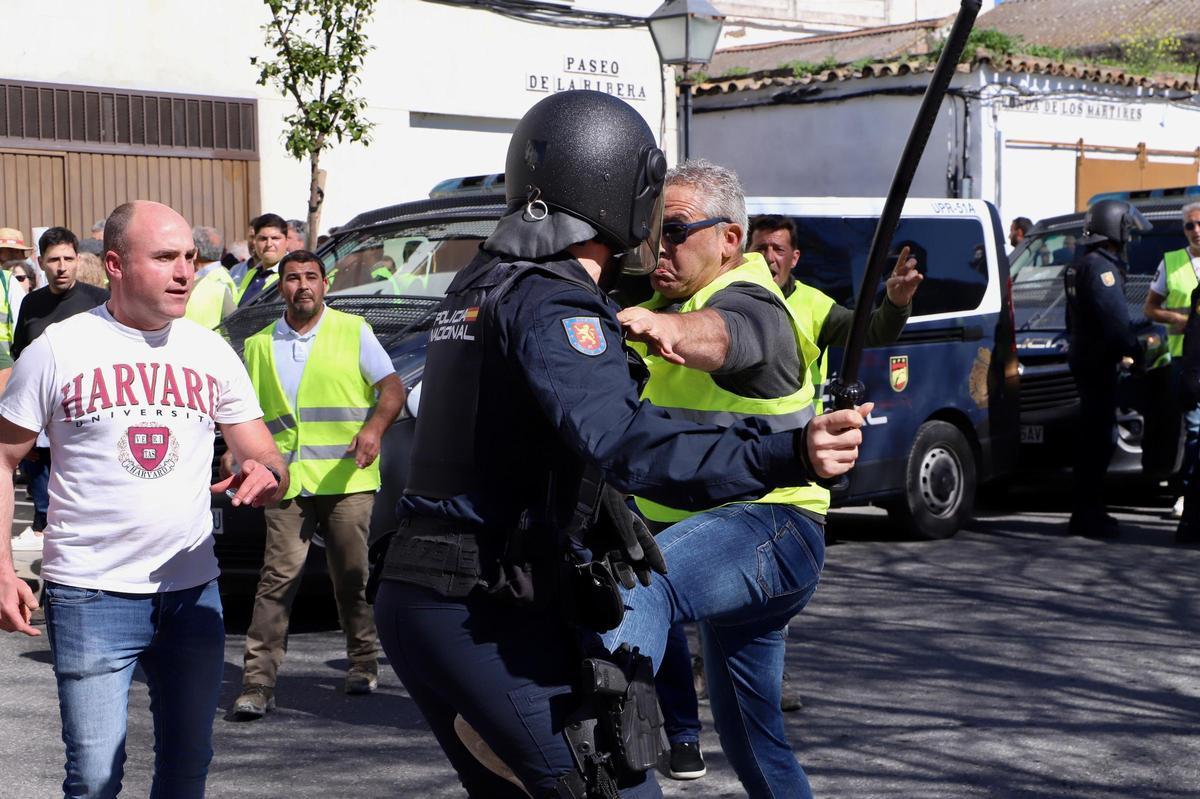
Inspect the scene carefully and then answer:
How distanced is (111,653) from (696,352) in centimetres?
151

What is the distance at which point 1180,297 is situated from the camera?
10469 millimetres

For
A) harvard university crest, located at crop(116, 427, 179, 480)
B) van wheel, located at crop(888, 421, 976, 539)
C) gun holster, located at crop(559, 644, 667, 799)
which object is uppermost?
harvard university crest, located at crop(116, 427, 179, 480)

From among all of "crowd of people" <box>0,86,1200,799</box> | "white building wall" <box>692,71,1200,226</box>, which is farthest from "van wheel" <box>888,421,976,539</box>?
"white building wall" <box>692,71,1200,226</box>

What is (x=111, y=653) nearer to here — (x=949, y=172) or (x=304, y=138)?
(x=304, y=138)

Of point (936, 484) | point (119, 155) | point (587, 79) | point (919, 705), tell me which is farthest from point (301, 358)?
point (587, 79)

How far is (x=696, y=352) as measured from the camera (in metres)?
3.51

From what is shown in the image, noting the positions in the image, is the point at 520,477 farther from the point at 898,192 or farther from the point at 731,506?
the point at 731,506

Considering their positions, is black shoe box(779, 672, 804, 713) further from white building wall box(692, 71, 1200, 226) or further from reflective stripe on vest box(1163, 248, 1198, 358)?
white building wall box(692, 71, 1200, 226)

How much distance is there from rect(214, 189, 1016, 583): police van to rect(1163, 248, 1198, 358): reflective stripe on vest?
1.09 meters

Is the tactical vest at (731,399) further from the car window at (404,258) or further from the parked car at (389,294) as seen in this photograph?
the car window at (404,258)

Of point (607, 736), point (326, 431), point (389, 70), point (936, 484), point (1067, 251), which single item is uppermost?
point (389, 70)

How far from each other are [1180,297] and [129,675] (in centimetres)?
821

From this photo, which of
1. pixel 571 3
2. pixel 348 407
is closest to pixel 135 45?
pixel 571 3

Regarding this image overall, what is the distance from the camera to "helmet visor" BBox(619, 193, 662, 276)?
300 centimetres
